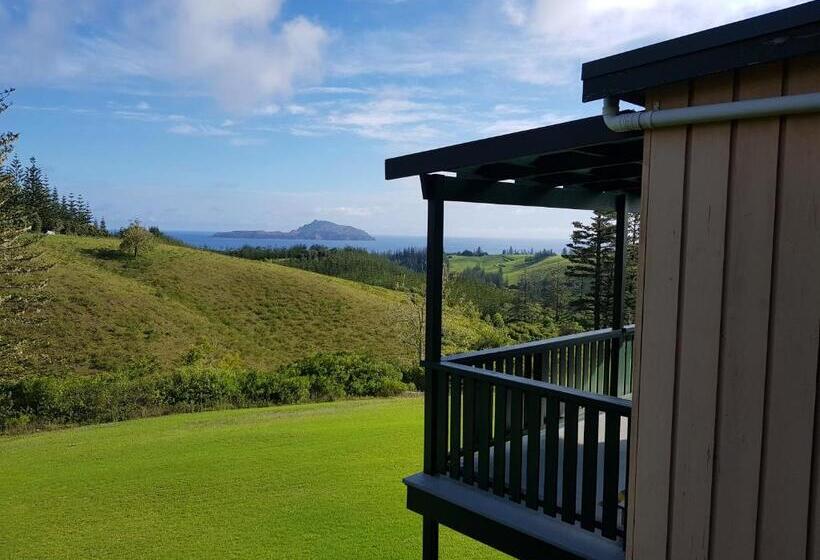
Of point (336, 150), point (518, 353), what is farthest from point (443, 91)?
point (518, 353)

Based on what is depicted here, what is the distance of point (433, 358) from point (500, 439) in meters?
A: 0.73

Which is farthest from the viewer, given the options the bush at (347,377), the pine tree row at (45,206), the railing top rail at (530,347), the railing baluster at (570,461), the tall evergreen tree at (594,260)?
the pine tree row at (45,206)

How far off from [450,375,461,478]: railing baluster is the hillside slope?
23.0 m

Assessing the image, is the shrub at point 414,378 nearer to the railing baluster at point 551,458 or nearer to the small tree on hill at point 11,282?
the small tree on hill at point 11,282

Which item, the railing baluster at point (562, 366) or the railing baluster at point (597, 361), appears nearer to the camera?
the railing baluster at point (562, 366)

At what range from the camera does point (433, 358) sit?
13.0ft

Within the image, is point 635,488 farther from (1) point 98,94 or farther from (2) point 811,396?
(1) point 98,94

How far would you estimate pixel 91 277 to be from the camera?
34094 mm

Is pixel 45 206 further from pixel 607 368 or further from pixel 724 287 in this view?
pixel 724 287

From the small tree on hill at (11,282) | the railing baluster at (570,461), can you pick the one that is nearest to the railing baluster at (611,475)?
the railing baluster at (570,461)

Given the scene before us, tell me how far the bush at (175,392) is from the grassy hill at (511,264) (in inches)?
827

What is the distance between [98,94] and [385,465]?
55.2 metres

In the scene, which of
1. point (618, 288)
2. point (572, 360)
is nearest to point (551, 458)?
point (572, 360)

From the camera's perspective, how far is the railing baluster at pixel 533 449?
3.34m
